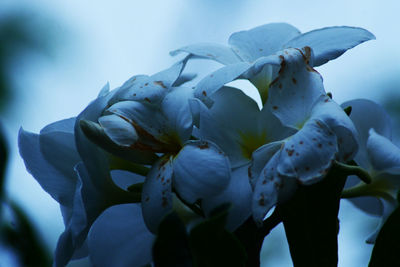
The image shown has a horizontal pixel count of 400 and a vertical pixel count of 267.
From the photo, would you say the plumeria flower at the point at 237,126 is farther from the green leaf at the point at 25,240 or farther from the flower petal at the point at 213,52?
the green leaf at the point at 25,240

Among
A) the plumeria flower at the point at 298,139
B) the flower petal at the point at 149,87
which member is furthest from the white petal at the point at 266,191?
the flower petal at the point at 149,87

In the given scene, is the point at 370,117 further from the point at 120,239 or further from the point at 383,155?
the point at 120,239

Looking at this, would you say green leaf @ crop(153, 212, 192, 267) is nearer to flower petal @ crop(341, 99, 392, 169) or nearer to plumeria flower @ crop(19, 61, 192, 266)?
plumeria flower @ crop(19, 61, 192, 266)

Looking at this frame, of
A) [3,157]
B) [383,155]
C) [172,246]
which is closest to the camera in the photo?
[3,157]

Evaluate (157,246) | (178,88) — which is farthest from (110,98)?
(157,246)

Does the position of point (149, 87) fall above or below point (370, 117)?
above

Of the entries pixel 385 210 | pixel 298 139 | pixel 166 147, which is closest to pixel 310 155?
pixel 298 139
